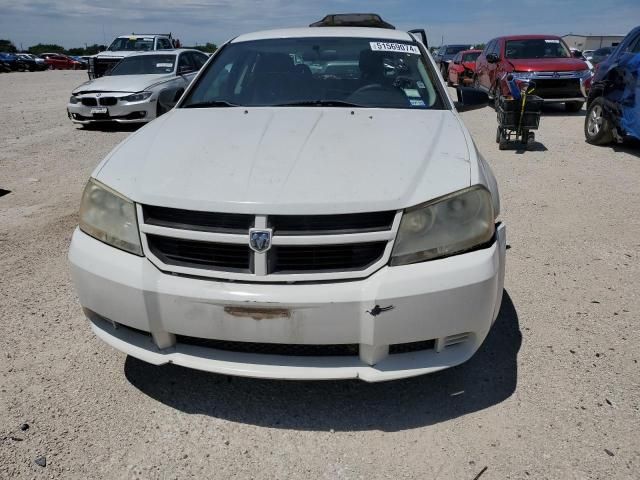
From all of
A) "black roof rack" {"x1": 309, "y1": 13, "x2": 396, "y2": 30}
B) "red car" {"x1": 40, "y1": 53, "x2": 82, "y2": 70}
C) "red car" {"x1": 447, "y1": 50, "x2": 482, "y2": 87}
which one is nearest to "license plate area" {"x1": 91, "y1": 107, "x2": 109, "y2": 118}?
"black roof rack" {"x1": 309, "y1": 13, "x2": 396, "y2": 30}

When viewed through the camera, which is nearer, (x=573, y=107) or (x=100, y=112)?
(x=100, y=112)

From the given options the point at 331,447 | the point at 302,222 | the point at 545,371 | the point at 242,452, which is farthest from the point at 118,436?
the point at 545,371

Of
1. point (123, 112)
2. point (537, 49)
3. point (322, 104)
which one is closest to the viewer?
Answer: point (322, 104)

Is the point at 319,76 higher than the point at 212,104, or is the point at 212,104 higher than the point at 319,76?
the point at 319,76

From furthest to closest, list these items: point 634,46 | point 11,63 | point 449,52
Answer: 1. point 11,63
2. point 449,52
3. point 634,46

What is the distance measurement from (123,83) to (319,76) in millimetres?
8051

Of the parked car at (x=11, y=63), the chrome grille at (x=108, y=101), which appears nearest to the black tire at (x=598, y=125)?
the chrome grille at (x=108, y=101)

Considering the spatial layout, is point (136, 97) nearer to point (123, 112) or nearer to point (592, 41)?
point (123, 112)

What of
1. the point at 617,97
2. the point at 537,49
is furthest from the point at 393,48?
the point at 537,49

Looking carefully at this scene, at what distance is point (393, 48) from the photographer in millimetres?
3529

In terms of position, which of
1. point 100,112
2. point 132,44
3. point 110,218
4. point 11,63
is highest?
point 132,44

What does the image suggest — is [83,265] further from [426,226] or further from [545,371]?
[545,371]

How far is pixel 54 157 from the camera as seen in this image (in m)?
7.60

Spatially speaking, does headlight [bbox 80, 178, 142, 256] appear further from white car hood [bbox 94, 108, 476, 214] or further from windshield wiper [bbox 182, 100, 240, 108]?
windshield wiper [bbox 182, 100, 240, 108]
